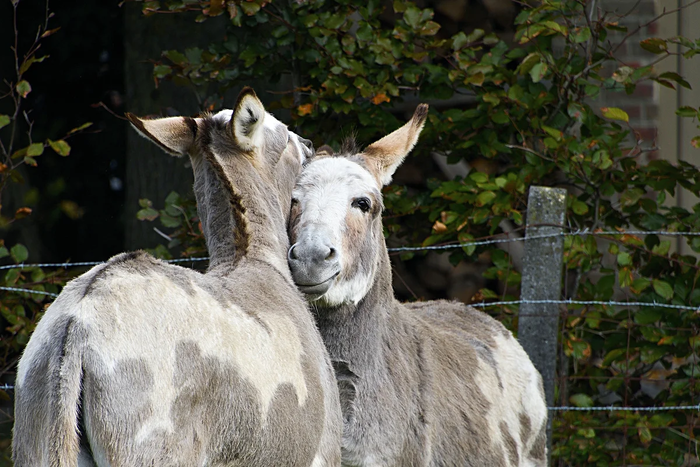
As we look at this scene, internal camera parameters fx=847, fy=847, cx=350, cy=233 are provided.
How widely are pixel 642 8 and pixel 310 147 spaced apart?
2880 mm

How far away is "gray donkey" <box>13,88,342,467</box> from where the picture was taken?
5.17 feet

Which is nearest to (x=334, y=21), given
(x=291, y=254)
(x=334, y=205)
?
(x=334, y=205)

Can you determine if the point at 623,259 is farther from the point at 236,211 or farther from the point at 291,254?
the point at 236,211

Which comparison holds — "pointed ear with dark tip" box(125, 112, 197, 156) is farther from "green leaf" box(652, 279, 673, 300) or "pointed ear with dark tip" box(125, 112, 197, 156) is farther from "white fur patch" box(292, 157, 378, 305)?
"green leaf" box(652, 279, 673, 300)

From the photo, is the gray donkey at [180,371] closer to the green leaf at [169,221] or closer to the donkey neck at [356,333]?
the donkey neck at [356,333]

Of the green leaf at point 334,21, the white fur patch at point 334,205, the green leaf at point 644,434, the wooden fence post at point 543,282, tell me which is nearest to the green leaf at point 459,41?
the green leaf at point 334,21

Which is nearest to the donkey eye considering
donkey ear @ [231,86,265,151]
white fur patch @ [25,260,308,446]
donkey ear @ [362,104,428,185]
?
donkey ear @ [362,104,428,185]

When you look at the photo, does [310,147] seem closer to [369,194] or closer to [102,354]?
[369,194]

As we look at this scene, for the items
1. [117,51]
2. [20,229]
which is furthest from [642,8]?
[20,229]

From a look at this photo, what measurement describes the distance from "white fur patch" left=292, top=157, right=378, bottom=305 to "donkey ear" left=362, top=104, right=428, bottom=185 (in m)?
0.13

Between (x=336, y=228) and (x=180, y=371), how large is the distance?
40.6 inches

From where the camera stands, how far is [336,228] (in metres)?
2.61

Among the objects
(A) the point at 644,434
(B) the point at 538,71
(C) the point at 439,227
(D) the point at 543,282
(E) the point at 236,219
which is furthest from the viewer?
(C) the point at 439,227

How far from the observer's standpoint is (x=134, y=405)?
5.21 ft
